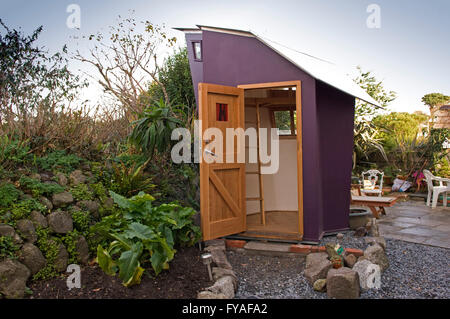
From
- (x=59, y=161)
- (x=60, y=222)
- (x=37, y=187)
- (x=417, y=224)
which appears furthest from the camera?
(x=417, y=224)

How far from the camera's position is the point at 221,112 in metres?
4.65

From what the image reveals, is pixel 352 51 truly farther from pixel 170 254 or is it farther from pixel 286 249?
pixel 170 254

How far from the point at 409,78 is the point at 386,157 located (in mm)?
2338

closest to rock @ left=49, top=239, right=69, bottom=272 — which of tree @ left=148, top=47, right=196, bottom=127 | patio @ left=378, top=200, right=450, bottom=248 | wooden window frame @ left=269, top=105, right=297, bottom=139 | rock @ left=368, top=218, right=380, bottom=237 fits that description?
rock @ left=368, top=218, right=380, bottom=237

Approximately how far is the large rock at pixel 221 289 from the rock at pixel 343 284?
90 cm

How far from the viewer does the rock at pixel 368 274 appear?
341 centimetres

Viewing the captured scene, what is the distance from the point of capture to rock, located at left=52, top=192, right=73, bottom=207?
12.5 ft

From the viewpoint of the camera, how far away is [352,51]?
8.89 metres

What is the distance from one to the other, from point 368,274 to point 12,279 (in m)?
3.19

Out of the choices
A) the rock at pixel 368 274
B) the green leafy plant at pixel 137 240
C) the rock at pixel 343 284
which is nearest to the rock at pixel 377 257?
the rock at pixel 368 274

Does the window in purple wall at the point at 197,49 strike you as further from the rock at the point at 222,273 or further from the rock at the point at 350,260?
the rock at the point at 350,260

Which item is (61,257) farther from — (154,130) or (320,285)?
(320,285)

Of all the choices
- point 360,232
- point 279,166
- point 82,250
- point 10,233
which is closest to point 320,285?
point 360,232
